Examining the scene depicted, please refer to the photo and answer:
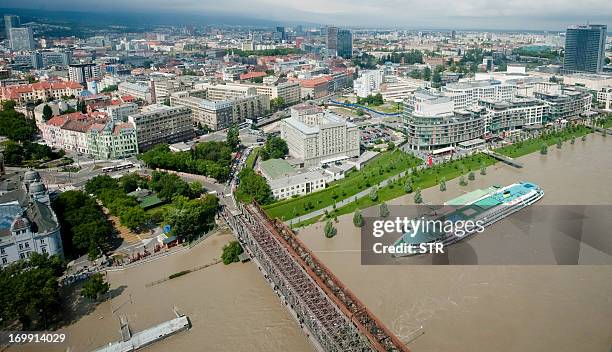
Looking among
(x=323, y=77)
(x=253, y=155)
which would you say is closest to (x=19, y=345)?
(x=253, y=155)

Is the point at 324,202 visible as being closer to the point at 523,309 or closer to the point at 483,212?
the point at 483,212

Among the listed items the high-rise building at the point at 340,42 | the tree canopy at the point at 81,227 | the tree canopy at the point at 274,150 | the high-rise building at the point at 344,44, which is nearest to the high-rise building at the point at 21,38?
the high-rise building at the point at 340,42

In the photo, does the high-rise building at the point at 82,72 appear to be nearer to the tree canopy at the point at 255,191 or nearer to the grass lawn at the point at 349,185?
the grass lawn at the point at 349,185

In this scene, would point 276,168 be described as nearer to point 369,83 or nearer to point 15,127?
point 15,127

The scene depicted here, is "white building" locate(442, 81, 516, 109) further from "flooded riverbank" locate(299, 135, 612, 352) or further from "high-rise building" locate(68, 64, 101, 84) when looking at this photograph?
"high-rise building" locate(68, 64, 101, 84)

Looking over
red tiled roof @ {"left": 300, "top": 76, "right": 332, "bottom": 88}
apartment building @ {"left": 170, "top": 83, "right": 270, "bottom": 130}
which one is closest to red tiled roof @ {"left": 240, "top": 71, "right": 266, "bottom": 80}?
red tiled roof @ {"left": 300, "top": 76, "right": 332, "bottom": 88}

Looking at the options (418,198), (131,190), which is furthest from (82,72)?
(418,198)
